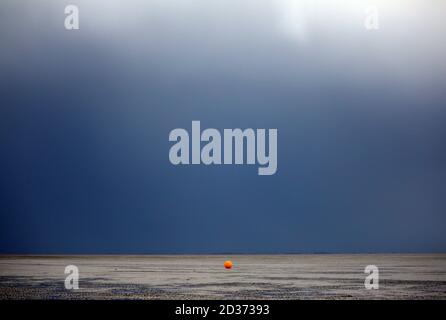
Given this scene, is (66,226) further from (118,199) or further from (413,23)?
(413,23)

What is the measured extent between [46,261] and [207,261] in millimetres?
2392

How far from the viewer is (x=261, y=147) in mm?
9000

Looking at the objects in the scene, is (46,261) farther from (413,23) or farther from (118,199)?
(413,23)

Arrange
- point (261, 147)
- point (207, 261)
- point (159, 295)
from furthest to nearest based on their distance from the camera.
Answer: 1. point (207, 261)
2. point (261, 147)
3. point (159, 295)

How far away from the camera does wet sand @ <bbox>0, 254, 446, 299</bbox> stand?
5.94 m

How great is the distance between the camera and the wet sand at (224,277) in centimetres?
594

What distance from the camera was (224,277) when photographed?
751 cm

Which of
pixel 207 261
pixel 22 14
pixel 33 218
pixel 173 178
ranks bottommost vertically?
pixel 207 261

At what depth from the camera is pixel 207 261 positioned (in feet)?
31.8

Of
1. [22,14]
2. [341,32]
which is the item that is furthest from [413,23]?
[22,14]
